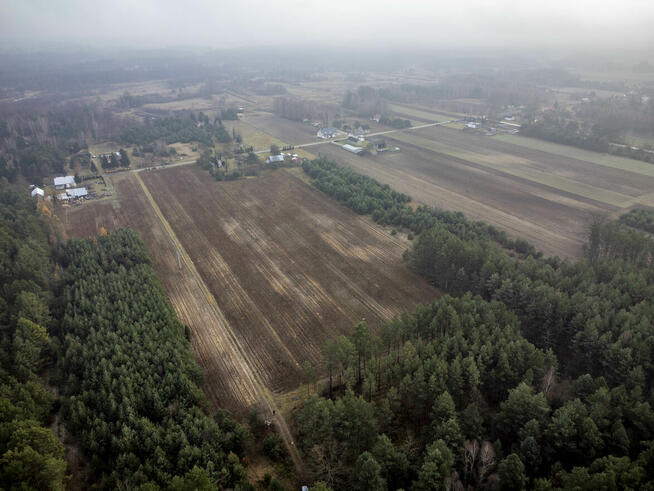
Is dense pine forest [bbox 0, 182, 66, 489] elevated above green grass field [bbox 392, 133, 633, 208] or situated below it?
below

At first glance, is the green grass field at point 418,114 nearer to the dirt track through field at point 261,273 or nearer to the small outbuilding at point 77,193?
the dirt track through field at point 261,273

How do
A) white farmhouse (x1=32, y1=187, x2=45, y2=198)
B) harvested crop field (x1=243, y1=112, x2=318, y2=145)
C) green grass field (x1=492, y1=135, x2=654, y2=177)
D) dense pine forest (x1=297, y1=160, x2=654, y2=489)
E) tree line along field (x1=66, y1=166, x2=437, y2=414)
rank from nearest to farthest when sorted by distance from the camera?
dense pine forest (x1=297, y1=160, x2=654, y2=489)
tree line along field (x1=66, y1=166, x2=437, y2=414)
white farmhouse (x1=32, y1=187, x2=45, y2=198)
green grass field (x1=492, y1=135, x2=654, y2=177)
harvested crop field (x1=243, y1=112, x2=318, y2=145)

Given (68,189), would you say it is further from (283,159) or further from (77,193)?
(283,159)

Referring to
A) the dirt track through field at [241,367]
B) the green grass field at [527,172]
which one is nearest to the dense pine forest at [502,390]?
the dirt track through field at [241,367]

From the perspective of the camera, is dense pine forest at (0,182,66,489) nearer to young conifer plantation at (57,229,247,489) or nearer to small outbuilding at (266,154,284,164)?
young conifer plantation at (57,229,247,489)

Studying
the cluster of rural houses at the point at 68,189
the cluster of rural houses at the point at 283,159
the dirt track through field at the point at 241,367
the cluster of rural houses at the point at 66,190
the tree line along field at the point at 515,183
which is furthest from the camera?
the cluster of rural houses at the point at 283,159

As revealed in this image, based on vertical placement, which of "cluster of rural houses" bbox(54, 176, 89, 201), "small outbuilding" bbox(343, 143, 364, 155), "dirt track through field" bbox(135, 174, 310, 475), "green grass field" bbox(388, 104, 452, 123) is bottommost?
"dirt track through field" bbox(135, 174, 310, 475)

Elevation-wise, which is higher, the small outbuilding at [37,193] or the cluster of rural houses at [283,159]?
the cluster of rural houses at [283,159]

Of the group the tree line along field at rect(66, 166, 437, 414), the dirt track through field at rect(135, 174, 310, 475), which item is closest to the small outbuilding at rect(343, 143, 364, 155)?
the tree line along field at rect(66, 166, 437, 414)
